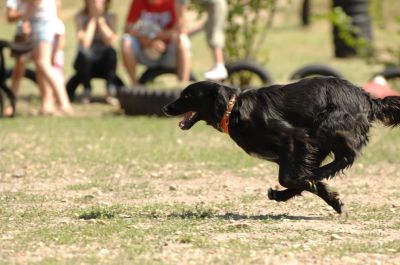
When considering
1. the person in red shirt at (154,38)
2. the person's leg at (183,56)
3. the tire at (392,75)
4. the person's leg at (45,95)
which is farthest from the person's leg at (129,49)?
the tire at (392,75)

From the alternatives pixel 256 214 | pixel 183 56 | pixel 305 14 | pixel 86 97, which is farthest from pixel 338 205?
pixel 305 14

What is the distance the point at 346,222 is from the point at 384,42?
640 inches

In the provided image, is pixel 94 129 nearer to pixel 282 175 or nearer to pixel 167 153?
pixel 167 153

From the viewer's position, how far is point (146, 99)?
13.7 meters

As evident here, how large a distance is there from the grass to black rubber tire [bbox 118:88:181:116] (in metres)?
0.21

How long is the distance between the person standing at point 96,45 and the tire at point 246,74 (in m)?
1.77

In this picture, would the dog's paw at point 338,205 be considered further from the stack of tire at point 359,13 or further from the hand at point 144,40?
the stack of tire at point 359,13

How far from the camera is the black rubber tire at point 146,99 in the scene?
13633 millimetres

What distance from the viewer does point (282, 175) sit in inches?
290

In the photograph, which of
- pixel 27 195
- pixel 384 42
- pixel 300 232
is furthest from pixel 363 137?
pixel 384 42

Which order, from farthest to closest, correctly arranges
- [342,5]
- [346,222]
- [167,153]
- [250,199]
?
[342,5], [167,153], [250,199], [346,222]

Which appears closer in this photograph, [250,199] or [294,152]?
[294,152]

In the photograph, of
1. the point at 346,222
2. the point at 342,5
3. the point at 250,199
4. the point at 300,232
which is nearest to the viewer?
the point at 300,232

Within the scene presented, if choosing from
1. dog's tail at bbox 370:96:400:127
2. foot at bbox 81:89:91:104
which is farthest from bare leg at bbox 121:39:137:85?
dog's tail at bbox 370:96:400:127
